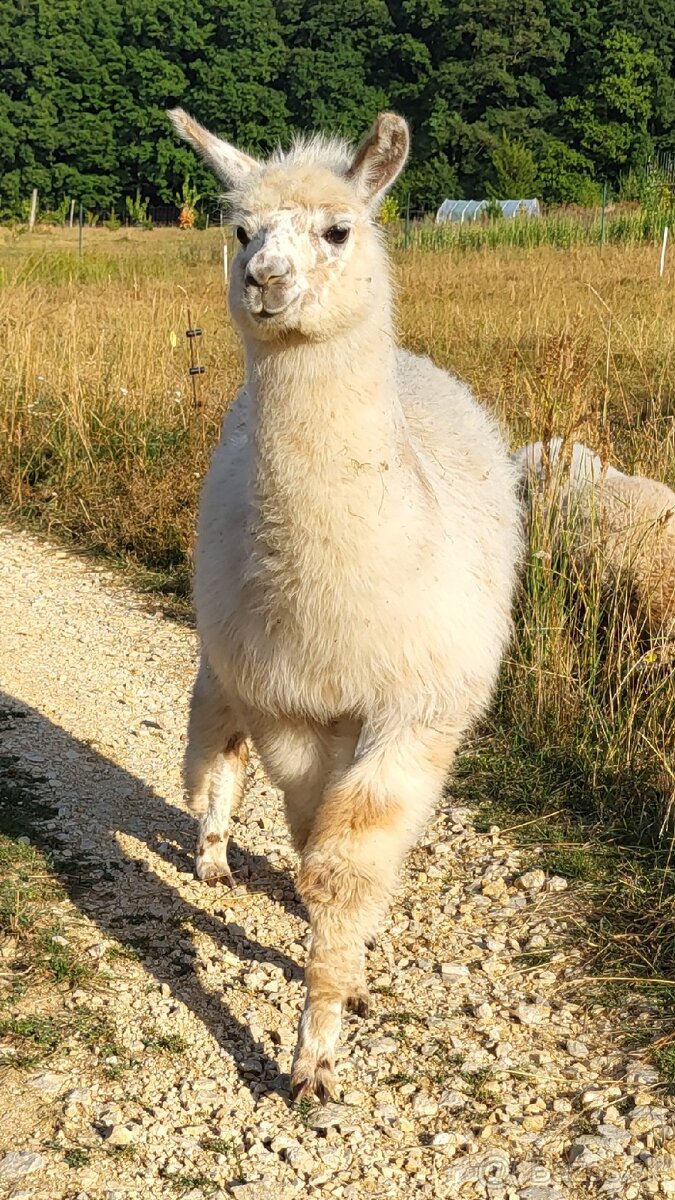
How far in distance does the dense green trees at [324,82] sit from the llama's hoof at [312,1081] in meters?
61.2

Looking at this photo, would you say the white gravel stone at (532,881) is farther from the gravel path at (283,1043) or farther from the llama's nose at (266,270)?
the llama's nose at (266,270)

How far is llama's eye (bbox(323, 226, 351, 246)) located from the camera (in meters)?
3.19

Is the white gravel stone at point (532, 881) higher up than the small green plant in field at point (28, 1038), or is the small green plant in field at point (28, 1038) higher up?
the white gravel stone at point (532, 881)

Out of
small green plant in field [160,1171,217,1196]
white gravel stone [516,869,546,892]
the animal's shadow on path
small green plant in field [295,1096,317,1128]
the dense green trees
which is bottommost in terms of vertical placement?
the animal's shadow on path

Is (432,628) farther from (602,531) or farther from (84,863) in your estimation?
(602,531)

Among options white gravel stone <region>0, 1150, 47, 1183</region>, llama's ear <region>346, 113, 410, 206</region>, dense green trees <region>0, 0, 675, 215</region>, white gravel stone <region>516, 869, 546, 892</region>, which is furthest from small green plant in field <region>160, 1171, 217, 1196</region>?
dense green trees <region>0, 0, 675, 215</region>

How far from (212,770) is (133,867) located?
1.66 feet

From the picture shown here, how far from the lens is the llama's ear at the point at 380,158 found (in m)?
3.23

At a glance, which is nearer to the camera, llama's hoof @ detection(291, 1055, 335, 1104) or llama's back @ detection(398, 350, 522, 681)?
llama's hoof @ detection(291, 1055, 335, 1104)

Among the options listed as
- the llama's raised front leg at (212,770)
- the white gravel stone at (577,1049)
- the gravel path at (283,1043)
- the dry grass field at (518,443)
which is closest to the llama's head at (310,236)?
the dry grass field at (518,443)

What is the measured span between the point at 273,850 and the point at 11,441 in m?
5.30

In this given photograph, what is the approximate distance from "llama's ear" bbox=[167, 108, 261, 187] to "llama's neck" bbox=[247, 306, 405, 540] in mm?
571

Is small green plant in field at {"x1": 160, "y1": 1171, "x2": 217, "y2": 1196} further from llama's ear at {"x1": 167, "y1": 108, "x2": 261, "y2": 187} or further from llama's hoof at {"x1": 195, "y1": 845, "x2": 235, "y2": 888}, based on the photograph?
llama's ear at {"x1": 167, "y1": 108, "x2": 261, "y2": 187}

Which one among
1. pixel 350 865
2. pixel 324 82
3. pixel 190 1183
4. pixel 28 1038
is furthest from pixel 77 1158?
pixel 324 82
